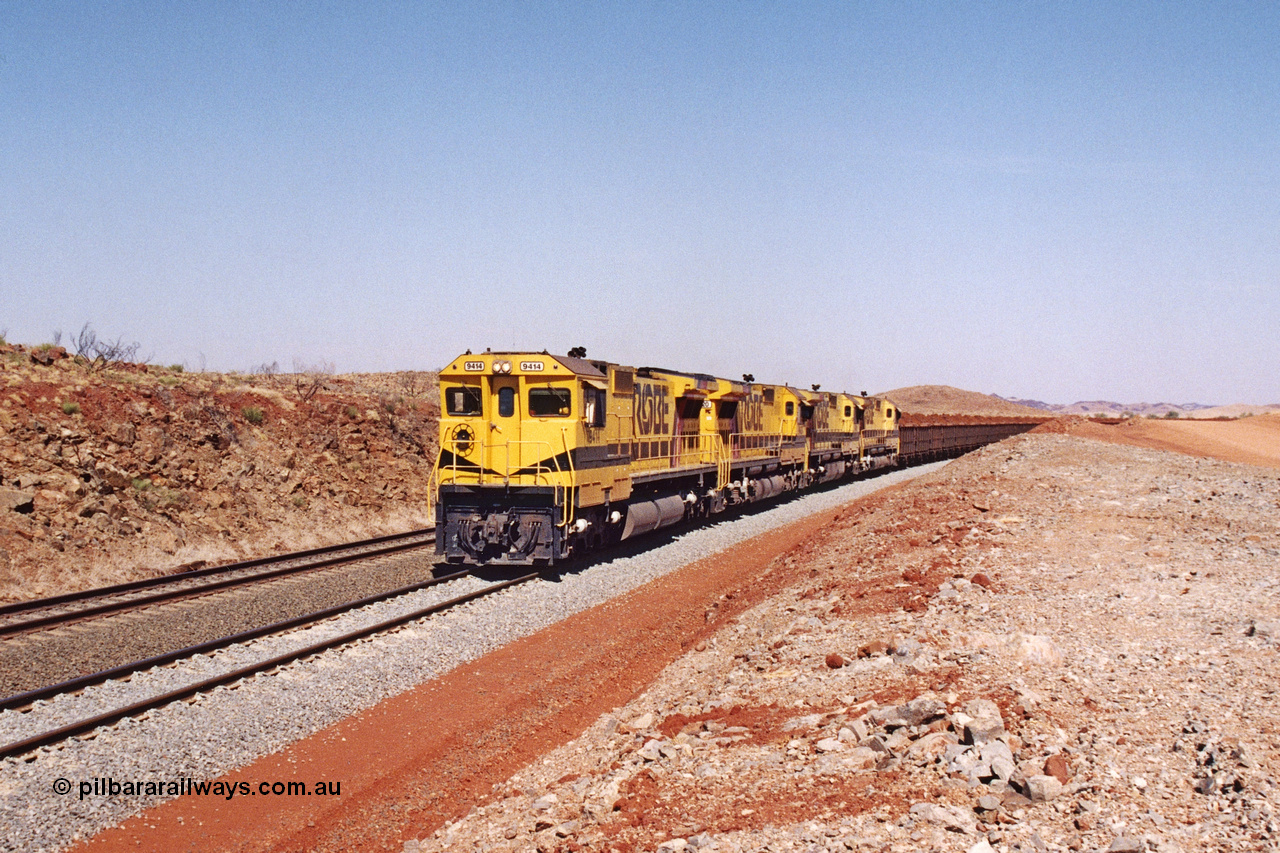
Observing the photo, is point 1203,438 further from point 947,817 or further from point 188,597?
point 947,817

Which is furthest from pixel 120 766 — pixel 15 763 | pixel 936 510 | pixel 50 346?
pixel 50 346

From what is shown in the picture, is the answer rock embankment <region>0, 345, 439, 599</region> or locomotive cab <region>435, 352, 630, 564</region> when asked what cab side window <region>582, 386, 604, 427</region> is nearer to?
locomotive cab <region>435, 352, 630, 564</region>

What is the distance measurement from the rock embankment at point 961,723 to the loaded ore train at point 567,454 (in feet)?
18.5

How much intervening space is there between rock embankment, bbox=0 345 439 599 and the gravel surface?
7298mm

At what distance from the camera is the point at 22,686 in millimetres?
9945

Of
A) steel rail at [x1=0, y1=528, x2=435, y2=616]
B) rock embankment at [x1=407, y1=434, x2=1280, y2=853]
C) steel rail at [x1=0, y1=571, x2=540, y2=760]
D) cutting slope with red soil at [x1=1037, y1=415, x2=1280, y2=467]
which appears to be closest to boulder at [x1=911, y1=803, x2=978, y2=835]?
rock embankment at [x1=407, y1=434, x2=1280, y2=853]

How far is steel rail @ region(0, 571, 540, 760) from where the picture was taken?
8.20 metres

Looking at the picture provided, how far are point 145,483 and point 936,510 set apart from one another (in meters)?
16.8

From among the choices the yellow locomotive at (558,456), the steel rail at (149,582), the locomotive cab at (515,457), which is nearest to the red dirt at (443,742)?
the locomotive cab at (515,457)

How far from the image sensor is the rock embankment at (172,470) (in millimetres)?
17281

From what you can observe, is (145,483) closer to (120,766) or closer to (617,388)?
(617,388)

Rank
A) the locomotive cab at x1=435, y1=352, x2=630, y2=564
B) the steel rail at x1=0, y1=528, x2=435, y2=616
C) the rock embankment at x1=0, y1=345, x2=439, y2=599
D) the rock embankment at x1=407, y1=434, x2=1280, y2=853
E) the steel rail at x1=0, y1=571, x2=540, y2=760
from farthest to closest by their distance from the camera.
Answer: the rock embankment at x1=0, y1=345, x2=439, y2=599 < the locomotive cab at x1=435, y1=352, x2=630, y2=564 < the steel rail at x1=0, y1=528, x2=435, y2=616 < the steel rail at x1=0, y1=571, x2=540, y2=760 < the rock embankment at x1=407, y1=434, x2=1280, y2=853

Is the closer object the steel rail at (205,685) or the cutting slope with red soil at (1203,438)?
the steel rail at (205,685)

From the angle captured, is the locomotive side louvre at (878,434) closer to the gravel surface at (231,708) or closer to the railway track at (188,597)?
the railway track at (188,597)
